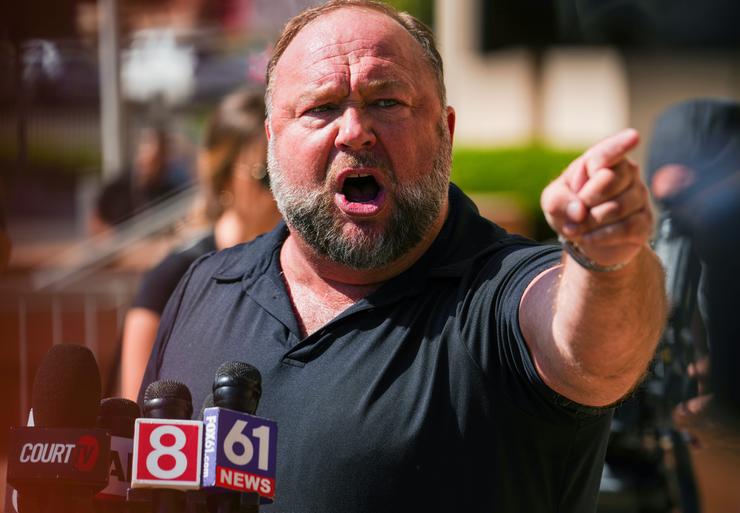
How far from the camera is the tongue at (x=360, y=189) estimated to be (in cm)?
286

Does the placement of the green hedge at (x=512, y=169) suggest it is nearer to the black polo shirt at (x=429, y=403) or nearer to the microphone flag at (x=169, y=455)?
the black polo shirt at (x=429, y=403)

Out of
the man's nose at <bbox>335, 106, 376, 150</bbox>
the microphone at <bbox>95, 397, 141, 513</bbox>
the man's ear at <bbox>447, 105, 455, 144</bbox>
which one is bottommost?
the microphone at <bbox>95, 397, 141, 513</bbox>

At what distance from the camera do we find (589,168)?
2.05 metres

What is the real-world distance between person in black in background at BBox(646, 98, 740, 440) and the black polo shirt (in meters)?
2.18

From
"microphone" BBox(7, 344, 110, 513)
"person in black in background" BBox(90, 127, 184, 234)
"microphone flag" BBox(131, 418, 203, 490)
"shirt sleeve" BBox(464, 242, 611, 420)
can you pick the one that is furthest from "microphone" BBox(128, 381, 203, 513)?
"person in black in background" BBox(90, 127, 184, 234)

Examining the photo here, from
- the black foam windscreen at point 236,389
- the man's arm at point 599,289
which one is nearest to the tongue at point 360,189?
the man's arm at point 599,289

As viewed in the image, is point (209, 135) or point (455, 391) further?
point (209, 135)

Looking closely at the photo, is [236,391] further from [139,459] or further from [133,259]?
[133,259]

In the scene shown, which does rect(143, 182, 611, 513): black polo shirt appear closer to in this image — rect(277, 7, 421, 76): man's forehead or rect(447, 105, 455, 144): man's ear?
rect(447, 105, 455, 144): man's ear

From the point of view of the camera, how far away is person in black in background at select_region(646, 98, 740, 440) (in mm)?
4848

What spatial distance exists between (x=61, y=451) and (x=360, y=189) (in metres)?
0.92

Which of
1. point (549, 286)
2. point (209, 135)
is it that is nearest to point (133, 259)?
point (209, 135)

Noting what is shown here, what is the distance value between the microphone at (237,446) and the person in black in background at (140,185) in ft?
20.6

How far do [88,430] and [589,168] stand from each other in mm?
1068
